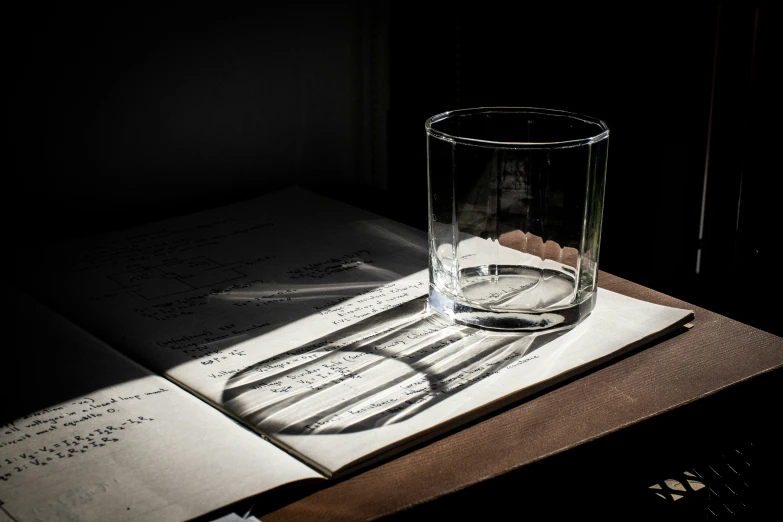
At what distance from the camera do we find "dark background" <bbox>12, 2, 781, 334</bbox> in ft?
2.73

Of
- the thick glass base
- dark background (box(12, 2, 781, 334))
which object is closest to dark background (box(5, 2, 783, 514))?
dark background (box(12, 2, 781, 334))

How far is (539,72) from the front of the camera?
135 cm

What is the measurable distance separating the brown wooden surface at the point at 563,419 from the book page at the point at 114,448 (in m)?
0.03

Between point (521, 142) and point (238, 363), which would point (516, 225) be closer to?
point (521, 142)

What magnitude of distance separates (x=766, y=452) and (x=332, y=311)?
344 mm

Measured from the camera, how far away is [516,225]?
2.08ft

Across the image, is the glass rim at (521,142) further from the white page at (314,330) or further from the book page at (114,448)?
the book page at (114,448)

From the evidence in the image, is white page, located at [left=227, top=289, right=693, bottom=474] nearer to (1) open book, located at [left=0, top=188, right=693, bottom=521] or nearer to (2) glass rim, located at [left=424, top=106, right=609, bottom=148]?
(1) open book, located at [left=0, top=188, right=693, bottom=521]

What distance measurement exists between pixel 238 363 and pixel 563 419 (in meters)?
0.22

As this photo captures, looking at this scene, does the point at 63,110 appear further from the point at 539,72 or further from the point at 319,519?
the point at 539,72

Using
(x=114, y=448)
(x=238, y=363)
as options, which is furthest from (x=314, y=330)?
(x=114, y=448)

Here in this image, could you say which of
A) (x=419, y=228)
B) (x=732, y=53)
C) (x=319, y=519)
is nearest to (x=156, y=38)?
(x=419, y=228)

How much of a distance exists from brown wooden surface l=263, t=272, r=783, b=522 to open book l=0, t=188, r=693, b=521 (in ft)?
0.04

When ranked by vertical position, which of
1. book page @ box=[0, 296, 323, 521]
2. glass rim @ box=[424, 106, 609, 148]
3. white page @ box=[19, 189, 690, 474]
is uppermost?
glass rim @ box=[424, 106, 609, 148]
